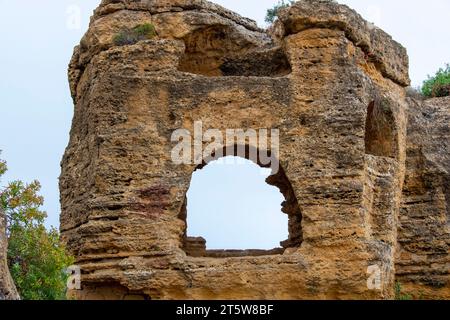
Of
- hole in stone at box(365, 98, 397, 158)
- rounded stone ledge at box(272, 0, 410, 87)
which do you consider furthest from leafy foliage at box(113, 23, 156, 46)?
hole in stone at box(365, 98, 397, 158)

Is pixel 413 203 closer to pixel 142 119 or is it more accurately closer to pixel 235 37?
pixel 235 37

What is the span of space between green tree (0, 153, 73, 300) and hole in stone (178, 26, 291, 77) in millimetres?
5854

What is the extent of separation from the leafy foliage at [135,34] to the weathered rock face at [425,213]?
6419mm

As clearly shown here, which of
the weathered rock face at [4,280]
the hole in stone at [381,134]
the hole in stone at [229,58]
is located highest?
the hole in stone at [229,58]

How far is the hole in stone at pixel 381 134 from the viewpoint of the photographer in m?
19.6

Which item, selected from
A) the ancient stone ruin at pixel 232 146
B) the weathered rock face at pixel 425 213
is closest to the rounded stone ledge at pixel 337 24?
the ancient stone ruin at pixel 232 146

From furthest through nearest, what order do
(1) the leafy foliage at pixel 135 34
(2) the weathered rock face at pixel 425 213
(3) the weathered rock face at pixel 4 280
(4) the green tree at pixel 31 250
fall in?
(2) the weathered rock face at pixel 425 213, (1) the leafy foliage at pixel 135 34, (4) the green tree at pixel 31 250, (3) the weathered rock face at pixel 4 280

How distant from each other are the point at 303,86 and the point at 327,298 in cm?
398

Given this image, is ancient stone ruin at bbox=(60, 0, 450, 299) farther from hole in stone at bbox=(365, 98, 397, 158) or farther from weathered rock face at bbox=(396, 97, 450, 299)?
weathered rock face at bbox=(396, 97, 450, 299)

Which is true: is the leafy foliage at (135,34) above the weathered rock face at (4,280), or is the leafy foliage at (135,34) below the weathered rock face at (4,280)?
above

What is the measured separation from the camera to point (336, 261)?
56.7 ft

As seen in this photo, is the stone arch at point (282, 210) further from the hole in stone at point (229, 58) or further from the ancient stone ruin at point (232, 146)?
the hole in stone at point (229, 58)

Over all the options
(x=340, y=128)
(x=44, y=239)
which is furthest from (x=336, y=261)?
(x=44, y=239)

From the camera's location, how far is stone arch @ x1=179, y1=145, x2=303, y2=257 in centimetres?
1844
